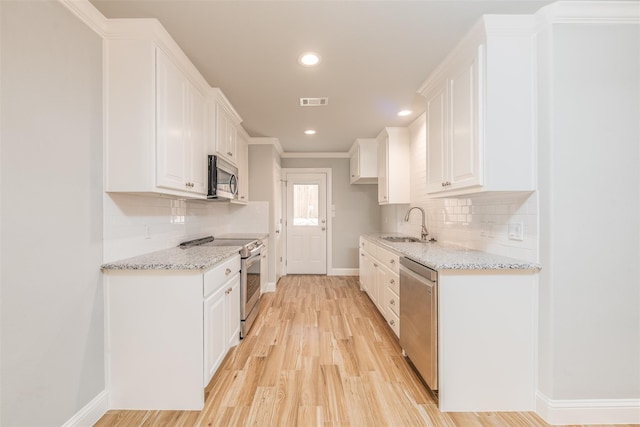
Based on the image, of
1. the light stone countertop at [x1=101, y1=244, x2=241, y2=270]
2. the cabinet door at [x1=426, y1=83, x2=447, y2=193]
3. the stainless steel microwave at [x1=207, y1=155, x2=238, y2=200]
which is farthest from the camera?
the stainless steel microwave at [x1=207, y1=155, x2=238, y2=200]

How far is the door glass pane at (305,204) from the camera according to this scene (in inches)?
217

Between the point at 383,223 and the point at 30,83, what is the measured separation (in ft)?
15.5

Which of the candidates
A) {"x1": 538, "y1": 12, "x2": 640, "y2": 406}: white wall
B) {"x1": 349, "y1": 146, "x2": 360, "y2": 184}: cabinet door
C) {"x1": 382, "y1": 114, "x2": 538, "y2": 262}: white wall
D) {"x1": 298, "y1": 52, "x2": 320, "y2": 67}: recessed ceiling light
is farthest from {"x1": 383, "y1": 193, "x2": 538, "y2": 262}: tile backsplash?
{"x1": 298, "y1": 52, "x2": 320, "y2": 67}: recessed ceiling light

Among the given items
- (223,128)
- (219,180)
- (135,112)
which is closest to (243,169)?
(223,128)

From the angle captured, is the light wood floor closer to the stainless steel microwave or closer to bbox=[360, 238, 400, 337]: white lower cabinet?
bbox=[360, 238, 400, 337]: white lower cabinet

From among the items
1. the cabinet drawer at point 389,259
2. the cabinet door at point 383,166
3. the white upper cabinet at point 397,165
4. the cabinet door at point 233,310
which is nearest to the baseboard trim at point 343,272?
the cabinet door at point 383,166

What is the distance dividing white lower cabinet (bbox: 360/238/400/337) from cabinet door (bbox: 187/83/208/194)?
189 centimetres

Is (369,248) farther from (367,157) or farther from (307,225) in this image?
(307,225)

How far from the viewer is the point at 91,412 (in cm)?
166

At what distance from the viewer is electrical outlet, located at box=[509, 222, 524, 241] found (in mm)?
1888

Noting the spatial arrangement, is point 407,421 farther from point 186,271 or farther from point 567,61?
point 567,61

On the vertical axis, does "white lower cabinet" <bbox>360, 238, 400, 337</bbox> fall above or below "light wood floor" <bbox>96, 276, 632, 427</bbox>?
above

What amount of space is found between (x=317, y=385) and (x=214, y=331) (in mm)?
827

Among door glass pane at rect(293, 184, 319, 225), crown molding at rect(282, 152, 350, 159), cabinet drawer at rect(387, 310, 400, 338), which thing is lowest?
cabinet drawer at rect(387, 310, 400, 338)
